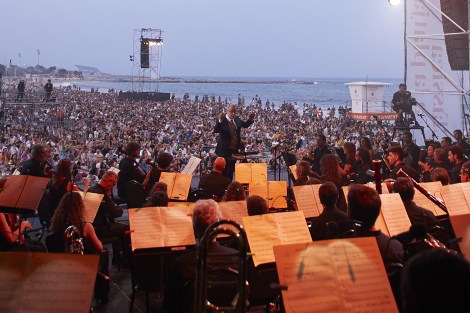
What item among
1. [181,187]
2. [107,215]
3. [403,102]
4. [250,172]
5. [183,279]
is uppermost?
[403,102]

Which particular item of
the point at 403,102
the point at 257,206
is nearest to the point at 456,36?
the point at 403,102

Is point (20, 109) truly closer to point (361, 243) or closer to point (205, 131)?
point (205, 131)

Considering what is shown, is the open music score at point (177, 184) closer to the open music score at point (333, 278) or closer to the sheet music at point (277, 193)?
the sheet music at point (277, 193)

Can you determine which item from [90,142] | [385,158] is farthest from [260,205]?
[90,142]

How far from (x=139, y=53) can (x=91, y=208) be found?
25.7 metres

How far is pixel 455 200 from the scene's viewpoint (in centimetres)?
526

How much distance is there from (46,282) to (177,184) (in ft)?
15.2

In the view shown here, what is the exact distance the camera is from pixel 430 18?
1395 cm

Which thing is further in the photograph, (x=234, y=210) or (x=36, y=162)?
(x=36, y=162)

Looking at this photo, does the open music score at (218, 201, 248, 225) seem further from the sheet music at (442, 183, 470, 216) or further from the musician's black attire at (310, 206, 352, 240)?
the sheet music at (442, 183, 470, 216)

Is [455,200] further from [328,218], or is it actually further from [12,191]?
[12,191]

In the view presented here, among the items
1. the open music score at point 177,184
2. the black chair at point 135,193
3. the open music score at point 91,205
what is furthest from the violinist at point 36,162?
the open music score at point 91,205

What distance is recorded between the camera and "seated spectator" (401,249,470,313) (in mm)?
1621

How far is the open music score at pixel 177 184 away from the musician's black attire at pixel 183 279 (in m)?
3.69
